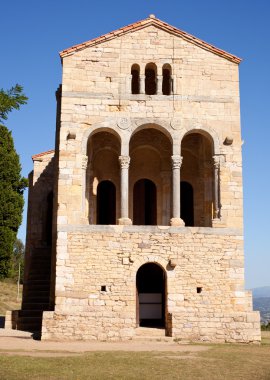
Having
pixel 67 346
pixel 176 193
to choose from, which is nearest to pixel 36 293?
pixel 67 346

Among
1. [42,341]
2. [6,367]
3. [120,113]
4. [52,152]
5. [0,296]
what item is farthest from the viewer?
[0,296]

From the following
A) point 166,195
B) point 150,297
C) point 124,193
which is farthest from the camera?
point 166,195

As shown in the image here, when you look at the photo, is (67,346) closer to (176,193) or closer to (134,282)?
(134,282)

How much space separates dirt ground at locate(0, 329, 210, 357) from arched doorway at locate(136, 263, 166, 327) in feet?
8.85

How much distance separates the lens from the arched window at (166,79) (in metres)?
20.0

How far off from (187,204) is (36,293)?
7373mm

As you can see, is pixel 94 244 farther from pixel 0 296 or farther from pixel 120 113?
pixel 0 296

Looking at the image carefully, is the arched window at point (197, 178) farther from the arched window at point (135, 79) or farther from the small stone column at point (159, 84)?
the arched window at point (135, 79)

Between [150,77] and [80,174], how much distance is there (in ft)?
18.6

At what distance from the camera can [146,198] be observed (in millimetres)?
22656

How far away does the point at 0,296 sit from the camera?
120 ft

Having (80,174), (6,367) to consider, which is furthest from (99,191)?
(6,367)

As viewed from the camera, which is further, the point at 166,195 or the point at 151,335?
the point at 166,195

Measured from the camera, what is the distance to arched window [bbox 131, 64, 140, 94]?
1995 cm
